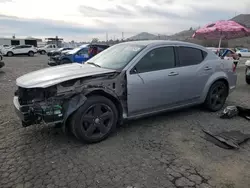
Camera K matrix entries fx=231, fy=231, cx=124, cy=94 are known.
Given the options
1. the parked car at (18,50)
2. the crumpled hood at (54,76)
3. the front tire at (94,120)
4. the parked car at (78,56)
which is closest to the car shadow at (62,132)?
the front tire at (94,120)

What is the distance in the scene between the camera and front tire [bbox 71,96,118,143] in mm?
3570

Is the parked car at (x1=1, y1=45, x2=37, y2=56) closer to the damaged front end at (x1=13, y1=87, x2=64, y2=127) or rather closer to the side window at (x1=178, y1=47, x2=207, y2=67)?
the damaged front end at (x1=13, y1=87, x2=64, y2=127)

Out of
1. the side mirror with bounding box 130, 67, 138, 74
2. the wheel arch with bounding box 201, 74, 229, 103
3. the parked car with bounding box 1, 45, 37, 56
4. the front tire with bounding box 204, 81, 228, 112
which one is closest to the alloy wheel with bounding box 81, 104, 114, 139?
the side mirror with bounding box 130, 67, 138, 74

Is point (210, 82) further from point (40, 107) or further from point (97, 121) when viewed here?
point (40, 107)

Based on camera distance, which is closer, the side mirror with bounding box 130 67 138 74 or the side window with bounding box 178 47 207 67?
the side mirror with bounding box 130 67 138 74

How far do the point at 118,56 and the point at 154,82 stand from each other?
90 centimetres

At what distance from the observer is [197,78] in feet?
16.1

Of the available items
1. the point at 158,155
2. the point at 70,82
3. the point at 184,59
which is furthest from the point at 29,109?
the point at 184,59

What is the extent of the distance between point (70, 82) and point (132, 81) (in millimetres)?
1056

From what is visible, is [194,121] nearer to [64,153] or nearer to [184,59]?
[184,59]

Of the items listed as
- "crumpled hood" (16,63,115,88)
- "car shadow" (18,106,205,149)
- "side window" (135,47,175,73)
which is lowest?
"car shadow" (18,106,205,149)

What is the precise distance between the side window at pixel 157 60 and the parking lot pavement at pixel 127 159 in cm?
115

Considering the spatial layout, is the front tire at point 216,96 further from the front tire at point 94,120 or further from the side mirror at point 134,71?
the front tire at point 94,120

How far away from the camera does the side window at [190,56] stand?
4.77 m
